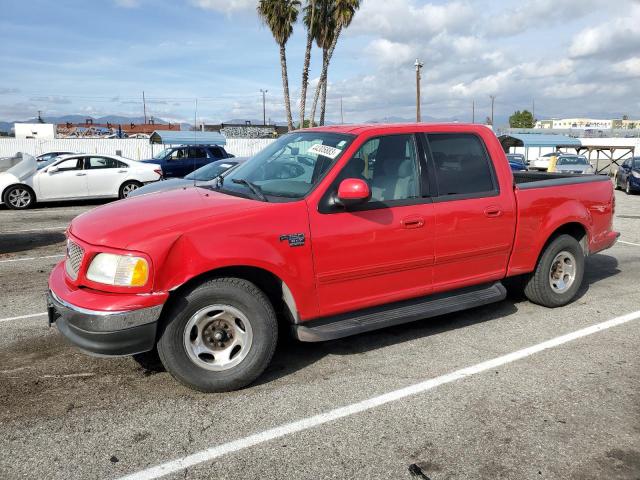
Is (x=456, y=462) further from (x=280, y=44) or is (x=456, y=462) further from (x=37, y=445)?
(x=280, y=44)

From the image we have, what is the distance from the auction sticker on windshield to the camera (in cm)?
421

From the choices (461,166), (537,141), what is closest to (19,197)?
(461,166)

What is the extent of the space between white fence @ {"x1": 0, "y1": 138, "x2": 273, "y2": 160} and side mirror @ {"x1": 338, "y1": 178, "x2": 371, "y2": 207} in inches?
1227

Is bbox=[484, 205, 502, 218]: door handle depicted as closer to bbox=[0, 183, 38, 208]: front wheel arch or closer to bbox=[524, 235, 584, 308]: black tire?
bbox=[524, 235, 584, 308]: black tire

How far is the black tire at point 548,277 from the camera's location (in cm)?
546

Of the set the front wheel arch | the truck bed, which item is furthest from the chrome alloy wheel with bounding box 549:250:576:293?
the front wheel arch

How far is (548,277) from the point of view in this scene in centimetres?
552

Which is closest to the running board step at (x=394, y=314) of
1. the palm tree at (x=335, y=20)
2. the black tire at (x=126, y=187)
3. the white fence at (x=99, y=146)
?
the black tire at (x=126, y=187)

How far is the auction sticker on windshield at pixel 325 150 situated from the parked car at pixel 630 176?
18766 millimetres

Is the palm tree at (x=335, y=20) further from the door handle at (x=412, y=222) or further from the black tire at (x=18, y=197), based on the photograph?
the door handle at (x=412, y=222)

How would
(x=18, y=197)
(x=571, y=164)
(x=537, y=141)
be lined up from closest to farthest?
(x=18, y=197) < (x=571, y=164) < (x=537, y=141)

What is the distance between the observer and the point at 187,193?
4402 mm

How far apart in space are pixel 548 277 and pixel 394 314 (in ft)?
6.84

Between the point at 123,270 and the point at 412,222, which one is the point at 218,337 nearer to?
the point at 123,270
